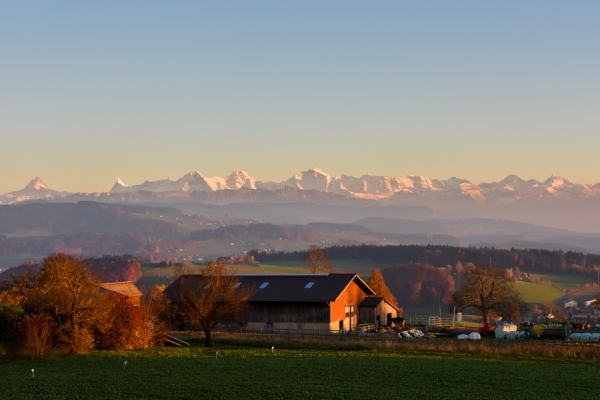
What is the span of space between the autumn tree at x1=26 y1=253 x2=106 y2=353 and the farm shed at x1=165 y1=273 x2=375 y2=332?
19.9 metres

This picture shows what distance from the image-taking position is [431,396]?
1260 inches

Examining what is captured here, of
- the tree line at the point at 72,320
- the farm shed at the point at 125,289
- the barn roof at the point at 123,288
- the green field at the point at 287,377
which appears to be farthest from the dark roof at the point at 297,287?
the green field at the point at 287,377

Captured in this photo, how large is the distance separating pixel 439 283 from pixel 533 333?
405 ft

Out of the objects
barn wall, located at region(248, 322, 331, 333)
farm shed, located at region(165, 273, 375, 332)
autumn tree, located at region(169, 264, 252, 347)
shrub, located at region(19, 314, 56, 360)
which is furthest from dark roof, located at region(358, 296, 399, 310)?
shrub, located at region(19, 314, 56, 360)

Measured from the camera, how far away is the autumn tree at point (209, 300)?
54.9m

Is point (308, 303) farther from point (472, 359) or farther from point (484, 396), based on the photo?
point (484, 396)

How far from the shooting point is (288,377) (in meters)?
37.0

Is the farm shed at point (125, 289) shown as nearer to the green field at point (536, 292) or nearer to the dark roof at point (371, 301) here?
the dark roof at point (371, 301)

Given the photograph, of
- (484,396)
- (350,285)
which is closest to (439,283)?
(350,285)

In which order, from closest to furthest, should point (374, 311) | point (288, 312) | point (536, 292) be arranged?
point (288, 312) → point (374, 311) → point (536, 292)

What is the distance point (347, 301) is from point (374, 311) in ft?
13.9

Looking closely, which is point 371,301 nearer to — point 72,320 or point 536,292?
point 72,320

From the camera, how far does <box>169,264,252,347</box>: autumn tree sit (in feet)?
180

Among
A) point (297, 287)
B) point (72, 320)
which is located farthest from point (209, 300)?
point (297, 287)
